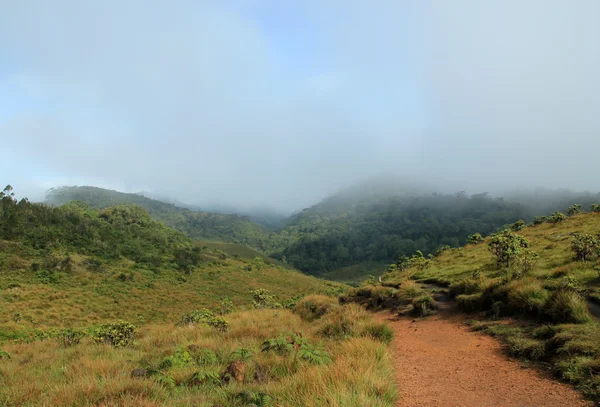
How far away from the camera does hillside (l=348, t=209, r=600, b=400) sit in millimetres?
5680

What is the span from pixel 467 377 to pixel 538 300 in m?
4.48

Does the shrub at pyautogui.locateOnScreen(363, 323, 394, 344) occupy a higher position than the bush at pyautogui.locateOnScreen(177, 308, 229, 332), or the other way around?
the shrub at pyautogui.locateOnScreen(363, 323, 394, 344)

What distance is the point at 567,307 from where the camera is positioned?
743 cm

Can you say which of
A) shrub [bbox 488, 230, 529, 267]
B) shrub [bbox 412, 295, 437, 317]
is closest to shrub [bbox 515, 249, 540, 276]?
shrub [bbox 488, 230, 529, 267]

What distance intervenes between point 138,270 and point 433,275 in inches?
2809

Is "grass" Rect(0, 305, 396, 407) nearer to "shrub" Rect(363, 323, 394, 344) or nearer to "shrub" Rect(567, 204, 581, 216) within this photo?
"shrub" Rect(363, 323, 394, 344)

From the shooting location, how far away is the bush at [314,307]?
48.1 ft

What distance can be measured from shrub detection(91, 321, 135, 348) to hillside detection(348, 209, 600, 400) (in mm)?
12295

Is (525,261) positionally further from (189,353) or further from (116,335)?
(116,335)

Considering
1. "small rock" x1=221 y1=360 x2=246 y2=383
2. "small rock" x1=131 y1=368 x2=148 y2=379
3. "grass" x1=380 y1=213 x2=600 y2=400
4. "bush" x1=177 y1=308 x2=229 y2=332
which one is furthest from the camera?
"bush" x1=177 y1=308 x2=229 y2=332

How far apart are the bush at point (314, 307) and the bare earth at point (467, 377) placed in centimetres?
582

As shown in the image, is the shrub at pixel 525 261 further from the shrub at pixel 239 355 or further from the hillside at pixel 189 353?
the shrub at pixel 239 355

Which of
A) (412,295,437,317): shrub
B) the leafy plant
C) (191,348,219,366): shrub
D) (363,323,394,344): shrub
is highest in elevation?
the leafy plant

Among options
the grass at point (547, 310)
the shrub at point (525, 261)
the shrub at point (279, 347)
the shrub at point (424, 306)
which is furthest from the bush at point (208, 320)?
the shrub at point (525, 261)
